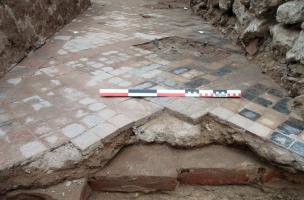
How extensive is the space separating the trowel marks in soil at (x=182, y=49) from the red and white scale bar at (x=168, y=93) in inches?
43.0

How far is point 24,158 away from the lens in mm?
2301

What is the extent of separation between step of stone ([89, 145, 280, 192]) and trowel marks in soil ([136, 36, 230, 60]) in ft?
6.08

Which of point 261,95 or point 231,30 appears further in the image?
point 231,30

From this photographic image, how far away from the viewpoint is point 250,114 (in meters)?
2.89

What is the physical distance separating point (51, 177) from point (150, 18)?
4.94 m

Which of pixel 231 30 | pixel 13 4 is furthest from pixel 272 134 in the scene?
pixel 13 4

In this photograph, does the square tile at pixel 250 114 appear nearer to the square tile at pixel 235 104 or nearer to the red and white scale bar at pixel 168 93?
the square tile at pixel 235 104

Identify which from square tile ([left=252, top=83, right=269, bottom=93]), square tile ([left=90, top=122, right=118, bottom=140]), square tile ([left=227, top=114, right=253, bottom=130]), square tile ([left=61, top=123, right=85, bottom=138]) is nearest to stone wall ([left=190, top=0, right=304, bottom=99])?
square tile ([left=252, top=83, right=269, bottom=93])

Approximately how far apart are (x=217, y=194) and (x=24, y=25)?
3555 millimetres

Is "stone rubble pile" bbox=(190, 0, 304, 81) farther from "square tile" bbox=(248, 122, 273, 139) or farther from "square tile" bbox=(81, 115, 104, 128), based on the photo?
"square tile" bbox=(81, 115, 104, 128)

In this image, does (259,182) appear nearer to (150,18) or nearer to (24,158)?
(24,158)

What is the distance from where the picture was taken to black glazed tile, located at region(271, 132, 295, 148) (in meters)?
2.52

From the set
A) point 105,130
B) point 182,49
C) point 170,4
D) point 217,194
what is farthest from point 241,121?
point 170,4

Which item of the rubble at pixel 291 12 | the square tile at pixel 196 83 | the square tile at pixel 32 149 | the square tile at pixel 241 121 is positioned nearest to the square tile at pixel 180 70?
the square tile at pixel 196 83
